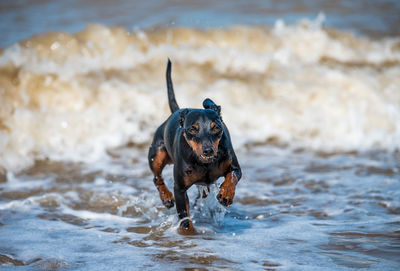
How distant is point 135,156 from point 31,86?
8.15 feet

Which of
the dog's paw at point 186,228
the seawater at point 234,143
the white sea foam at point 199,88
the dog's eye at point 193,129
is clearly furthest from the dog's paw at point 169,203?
the white sea foam at point 199,88

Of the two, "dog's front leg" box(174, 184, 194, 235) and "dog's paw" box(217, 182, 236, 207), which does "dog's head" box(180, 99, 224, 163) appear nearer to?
"dog's paw" box(217, 182, 236, 207)

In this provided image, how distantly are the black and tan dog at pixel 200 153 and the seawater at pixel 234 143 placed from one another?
40cm

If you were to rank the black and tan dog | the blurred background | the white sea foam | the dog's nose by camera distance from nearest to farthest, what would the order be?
the dog's nose
the black and tan dog
the white sea foam
the blurred background

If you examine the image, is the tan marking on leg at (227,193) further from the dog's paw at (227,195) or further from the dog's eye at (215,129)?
the dog's eye at (215,129)

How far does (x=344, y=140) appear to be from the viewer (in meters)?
8.08

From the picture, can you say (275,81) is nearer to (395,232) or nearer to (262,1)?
(262,1)

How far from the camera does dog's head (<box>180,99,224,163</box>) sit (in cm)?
357

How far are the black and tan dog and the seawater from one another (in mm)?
402

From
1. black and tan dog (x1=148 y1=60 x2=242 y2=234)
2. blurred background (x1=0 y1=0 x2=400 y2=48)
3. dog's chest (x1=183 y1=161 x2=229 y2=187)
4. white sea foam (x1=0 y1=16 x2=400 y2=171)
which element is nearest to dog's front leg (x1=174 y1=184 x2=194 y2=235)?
black and tan dog (x1=148 y1=60 x2=242 y2=234)

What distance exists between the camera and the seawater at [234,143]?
4.00 m

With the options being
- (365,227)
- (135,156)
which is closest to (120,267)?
(365,227)

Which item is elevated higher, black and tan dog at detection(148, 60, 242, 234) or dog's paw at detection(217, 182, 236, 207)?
black and tan dog at detection(148, 60, 242, 234)

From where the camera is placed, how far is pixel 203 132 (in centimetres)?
365
